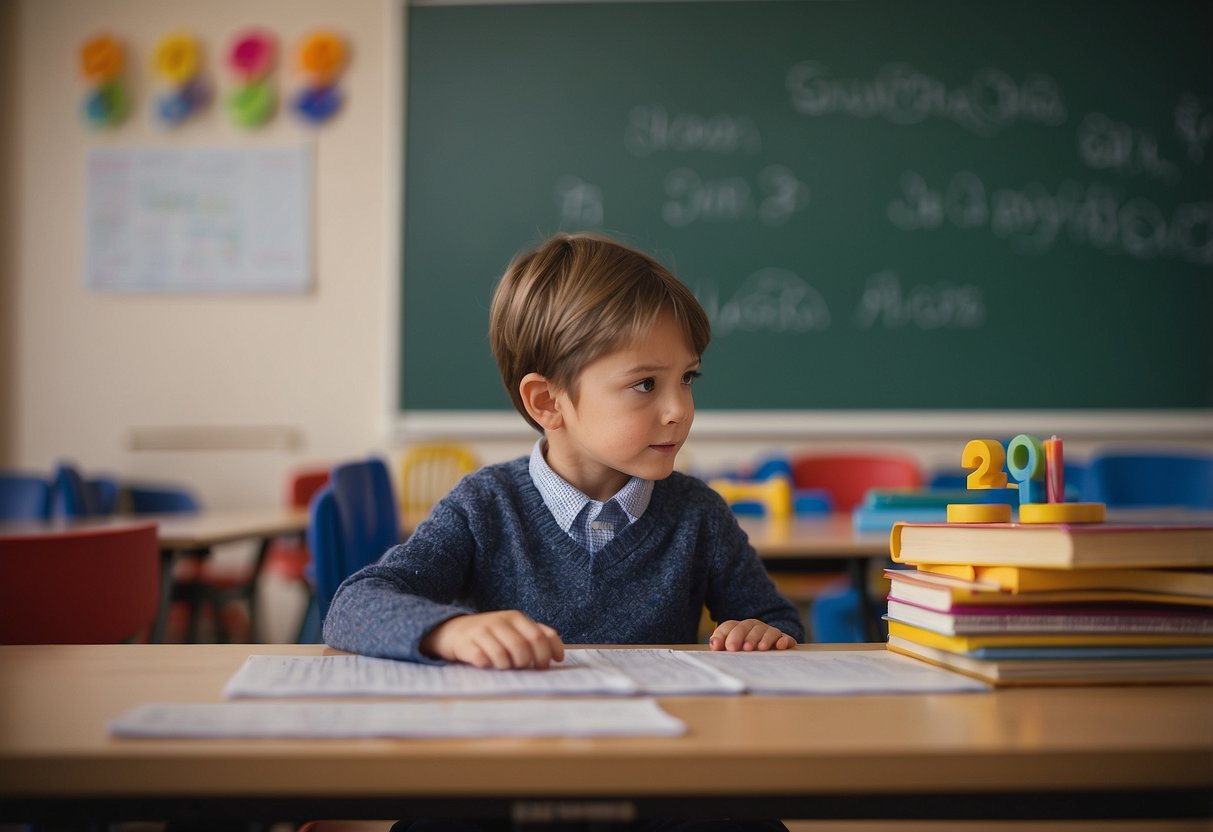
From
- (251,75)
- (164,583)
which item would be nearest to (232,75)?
(251,75)

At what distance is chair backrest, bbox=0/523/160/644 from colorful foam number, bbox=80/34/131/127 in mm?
3458

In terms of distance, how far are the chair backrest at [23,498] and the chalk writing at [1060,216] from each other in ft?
10.5

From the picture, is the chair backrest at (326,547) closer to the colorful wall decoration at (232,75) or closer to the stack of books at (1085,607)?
the stack of books at (1085,607)

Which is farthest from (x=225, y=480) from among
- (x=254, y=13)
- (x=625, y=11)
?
(x=625, y=11)

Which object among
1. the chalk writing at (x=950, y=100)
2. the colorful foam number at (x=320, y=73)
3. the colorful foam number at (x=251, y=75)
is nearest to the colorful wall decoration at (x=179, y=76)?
the colorful foam number at (x=251, y=75)

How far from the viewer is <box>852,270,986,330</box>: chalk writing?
425 centimetres

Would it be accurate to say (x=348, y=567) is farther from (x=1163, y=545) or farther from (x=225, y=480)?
(x=225, y=480)

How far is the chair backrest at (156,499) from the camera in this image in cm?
380

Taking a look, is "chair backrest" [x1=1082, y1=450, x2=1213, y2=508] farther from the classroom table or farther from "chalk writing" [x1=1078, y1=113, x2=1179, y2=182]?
the classroom table

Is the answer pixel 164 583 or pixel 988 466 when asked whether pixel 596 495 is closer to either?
pixel 988 466

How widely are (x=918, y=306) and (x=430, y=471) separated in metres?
2.04

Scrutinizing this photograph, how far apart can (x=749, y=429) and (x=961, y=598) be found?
3.46 meters

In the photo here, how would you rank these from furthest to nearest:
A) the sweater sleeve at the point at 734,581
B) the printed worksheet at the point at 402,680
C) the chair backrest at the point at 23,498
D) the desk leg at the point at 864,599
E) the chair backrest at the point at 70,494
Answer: the chair backrest at the point at 23,498
the chair backrest at the point at 70,494
the desk leg at the point at 864,599
the sweater sleeve at the point at 734,581
the printed worksheet at the point at 402,680

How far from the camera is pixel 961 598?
2.59 ft
